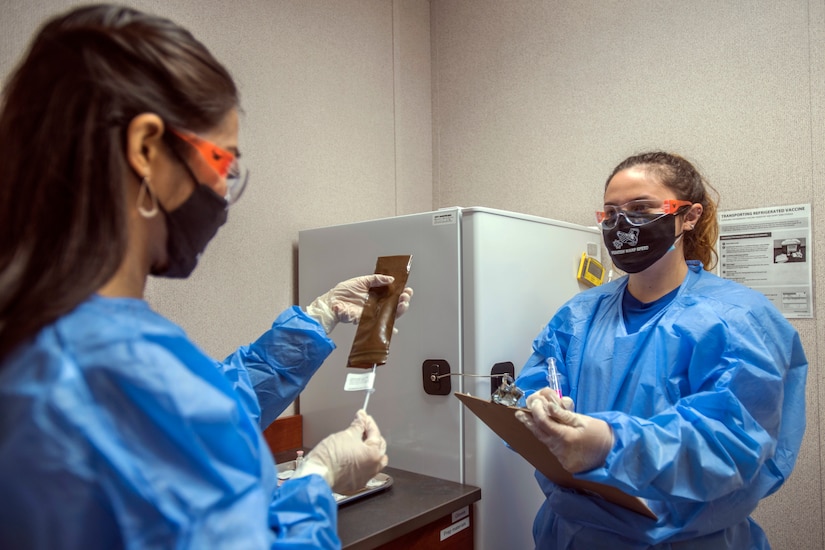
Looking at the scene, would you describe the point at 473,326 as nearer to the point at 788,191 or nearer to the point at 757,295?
the point at 757,295

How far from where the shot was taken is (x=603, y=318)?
1448mm

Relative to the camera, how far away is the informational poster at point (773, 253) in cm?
172

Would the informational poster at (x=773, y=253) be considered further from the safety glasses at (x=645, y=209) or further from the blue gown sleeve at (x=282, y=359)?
the blue gown sleeve at (x=282, y=359)

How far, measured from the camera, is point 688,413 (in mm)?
1105

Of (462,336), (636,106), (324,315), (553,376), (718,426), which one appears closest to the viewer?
(718,426)

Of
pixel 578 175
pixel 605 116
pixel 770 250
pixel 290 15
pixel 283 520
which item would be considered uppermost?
pixel 290 15

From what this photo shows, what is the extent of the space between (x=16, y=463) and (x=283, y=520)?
13.5 inches

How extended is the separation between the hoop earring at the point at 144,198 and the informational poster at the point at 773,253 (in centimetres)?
178

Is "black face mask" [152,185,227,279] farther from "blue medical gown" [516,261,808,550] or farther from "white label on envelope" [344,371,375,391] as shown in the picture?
"blue medical gown" [516,261,808,550]

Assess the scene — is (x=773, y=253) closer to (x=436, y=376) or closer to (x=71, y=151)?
(x=436, y=376)

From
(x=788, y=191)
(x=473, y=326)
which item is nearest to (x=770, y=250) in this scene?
(x=788, y=191)

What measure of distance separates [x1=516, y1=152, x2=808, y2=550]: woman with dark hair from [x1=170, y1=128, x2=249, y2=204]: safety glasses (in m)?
0.71

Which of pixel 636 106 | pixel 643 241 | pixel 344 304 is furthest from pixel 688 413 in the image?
pixel 636 106

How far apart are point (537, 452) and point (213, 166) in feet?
2.98
